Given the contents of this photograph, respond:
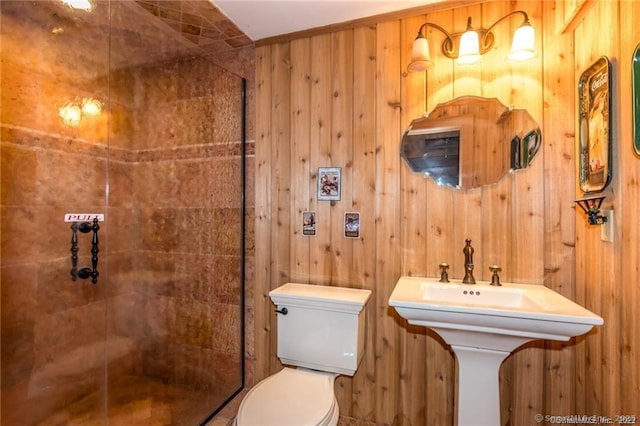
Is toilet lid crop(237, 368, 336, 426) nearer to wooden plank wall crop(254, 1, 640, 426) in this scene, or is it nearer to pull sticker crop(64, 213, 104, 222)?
wooden plank wall crop(254, 1, 640, 426)

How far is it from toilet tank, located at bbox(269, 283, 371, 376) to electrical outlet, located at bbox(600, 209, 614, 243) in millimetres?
1048

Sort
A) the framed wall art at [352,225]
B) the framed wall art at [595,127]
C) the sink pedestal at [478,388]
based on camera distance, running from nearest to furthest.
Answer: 1. the framed wall art at [595,127]
2. the sink pedestal at [478,388]
3. the framed wall art at [352,225]

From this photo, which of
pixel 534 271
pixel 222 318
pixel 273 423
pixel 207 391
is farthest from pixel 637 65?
pixel 207 391

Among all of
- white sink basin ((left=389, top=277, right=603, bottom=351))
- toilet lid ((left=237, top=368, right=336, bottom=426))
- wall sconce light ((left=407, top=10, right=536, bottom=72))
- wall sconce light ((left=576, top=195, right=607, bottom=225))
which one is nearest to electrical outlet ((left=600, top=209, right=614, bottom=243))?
wall sconce light ((left=576, top=195, right=607, bottom=225))

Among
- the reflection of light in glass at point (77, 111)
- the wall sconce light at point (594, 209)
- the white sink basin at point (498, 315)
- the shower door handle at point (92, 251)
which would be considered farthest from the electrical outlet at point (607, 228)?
the reflection of light in glass at point (77, 111)

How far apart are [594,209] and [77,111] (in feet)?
8.42

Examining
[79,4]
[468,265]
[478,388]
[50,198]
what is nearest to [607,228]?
[468,265]

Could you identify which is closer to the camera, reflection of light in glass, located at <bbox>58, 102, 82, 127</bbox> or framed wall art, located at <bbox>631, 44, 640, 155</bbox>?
framed wall art, located at <bbox>631, 44, 640, 155</bbox>

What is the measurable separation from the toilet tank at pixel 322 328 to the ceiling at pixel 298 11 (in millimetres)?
1586

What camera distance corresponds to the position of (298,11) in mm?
1728

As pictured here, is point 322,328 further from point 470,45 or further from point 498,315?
point 470,45

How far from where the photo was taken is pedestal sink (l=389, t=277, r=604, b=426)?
3.61ft

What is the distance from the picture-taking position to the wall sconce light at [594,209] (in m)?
1.23

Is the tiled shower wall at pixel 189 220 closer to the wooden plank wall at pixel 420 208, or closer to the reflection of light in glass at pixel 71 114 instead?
the wooden plank wall at pixel 420 208
